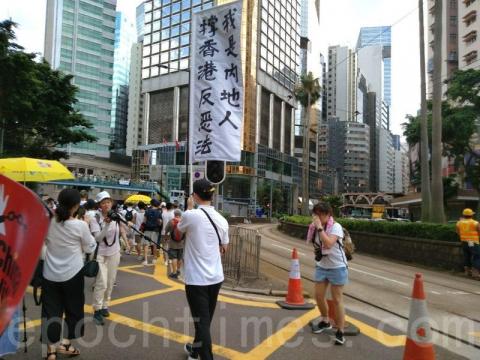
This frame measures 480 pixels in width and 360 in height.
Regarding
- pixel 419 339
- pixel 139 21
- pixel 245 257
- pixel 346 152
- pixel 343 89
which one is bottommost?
pixel 419 339

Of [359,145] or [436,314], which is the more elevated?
[359,145]

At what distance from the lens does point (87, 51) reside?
102500 millimetres

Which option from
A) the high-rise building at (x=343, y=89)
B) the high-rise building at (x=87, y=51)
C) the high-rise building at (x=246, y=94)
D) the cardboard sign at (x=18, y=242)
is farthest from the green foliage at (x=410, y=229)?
the high-rise building at (x=343, y=89)

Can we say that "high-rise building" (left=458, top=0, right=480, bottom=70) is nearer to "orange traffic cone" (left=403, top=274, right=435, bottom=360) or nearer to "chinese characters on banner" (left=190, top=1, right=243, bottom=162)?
"chinese characters on banner" (left=190, top=1, right=243, bottom=162)

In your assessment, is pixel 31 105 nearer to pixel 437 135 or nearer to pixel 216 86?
pixel 216 86

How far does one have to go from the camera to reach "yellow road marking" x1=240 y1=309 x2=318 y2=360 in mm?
4852

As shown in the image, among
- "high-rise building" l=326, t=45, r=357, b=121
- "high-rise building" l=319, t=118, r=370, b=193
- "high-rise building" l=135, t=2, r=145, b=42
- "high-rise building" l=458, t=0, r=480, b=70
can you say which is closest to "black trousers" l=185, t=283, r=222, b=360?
"high-rise building" l=458, t=0, r=480, b=70

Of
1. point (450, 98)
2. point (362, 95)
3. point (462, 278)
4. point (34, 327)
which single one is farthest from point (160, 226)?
point (362, 95)

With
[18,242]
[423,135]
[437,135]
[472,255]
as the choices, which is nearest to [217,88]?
[18,242]

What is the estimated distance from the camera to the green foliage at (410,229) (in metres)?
14.6

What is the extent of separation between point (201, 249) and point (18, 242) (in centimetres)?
190

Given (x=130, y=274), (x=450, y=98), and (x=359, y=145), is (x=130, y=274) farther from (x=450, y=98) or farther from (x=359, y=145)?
(x=359, y=145)

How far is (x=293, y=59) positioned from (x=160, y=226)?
319 feet

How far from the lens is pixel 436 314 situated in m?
→ 7.36
